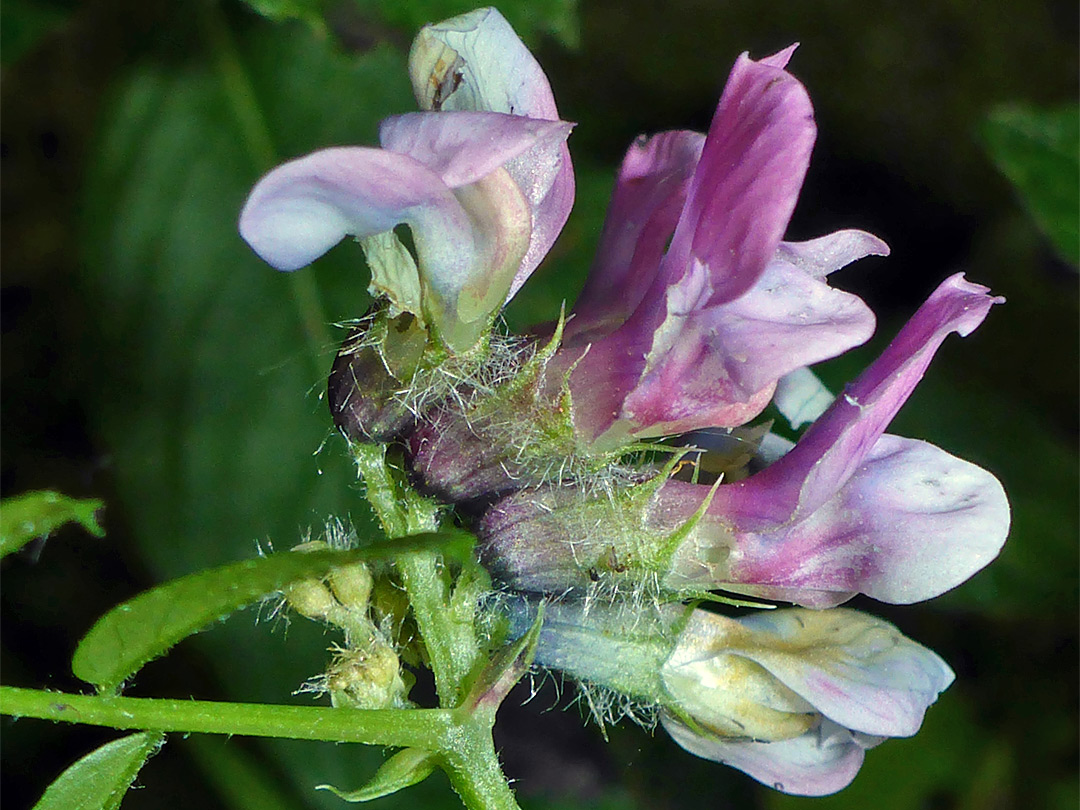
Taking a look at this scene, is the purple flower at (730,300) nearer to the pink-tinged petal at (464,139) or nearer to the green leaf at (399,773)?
the pink-tinged petal at (464,139)

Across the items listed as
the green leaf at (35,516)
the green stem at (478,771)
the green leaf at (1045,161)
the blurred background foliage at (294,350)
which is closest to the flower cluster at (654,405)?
the green stem at (478,771)

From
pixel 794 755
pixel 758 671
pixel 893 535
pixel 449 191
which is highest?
pixel 449 191

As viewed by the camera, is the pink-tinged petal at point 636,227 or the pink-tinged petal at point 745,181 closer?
the pink-tinged petal at point 745,181

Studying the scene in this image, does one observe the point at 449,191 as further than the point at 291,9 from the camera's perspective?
No

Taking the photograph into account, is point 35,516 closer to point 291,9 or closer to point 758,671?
point 758,671

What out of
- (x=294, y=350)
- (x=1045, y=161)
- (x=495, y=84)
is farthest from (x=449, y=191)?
(x=1045, y=161)

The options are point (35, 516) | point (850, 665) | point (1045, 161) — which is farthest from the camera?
point (1045, 161)

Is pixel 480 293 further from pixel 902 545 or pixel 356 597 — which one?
pixel 902 545

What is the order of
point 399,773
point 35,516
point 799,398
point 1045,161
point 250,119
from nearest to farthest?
point 35,516, point 399,773, point 799,398, point 1045,161, point 250,119

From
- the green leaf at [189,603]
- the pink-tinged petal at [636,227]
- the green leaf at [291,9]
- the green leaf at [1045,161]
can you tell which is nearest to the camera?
the green leaf at [189,603]

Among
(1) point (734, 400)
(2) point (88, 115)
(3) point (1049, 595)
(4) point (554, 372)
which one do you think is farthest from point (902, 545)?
(2) point (88, 115)
